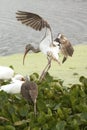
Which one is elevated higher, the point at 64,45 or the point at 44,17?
the point at 64,45

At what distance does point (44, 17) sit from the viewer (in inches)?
334

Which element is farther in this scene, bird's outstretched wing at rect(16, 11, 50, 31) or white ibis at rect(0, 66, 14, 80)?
white ibis at rect(0, 66, 14, 80)

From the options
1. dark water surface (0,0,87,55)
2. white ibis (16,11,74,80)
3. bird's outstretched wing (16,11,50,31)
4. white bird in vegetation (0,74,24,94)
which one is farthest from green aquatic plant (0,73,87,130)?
dark water surface (0,0,87,55)

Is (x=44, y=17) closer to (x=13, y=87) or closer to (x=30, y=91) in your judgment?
(x=13, y=87)

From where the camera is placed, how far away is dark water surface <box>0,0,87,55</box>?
22.5ft

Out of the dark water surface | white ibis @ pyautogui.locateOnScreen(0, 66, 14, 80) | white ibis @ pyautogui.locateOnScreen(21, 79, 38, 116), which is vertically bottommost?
the dark water surface

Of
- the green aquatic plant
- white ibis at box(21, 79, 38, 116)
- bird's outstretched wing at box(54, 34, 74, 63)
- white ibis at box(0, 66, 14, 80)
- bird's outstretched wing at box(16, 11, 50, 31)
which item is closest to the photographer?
the green aquatic plant

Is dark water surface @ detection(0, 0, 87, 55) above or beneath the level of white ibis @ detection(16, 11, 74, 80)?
beneath

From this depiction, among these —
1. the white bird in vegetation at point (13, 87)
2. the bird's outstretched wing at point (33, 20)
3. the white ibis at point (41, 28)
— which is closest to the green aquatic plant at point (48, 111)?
the white bird in vegetation at point (13, 87)

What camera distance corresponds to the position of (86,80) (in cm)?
354

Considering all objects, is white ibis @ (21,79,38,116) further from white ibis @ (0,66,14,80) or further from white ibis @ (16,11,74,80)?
white ibis @ (0,66,14,80)

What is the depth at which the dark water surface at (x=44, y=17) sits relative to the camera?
22.5ft

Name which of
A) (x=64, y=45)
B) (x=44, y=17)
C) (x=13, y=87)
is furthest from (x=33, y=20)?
(x=44, y=17)

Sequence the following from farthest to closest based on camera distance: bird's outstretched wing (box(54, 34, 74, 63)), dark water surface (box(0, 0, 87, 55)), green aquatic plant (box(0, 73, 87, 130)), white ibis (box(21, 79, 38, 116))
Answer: dark water surface (box(0, 0, 87, 55)) → bird's outstretched wing (box(54, 34, 74, 63)) → white ibis (box(21, 79, 38, 116)) → green aquatic plant (box(0, 73, 87, 130))
